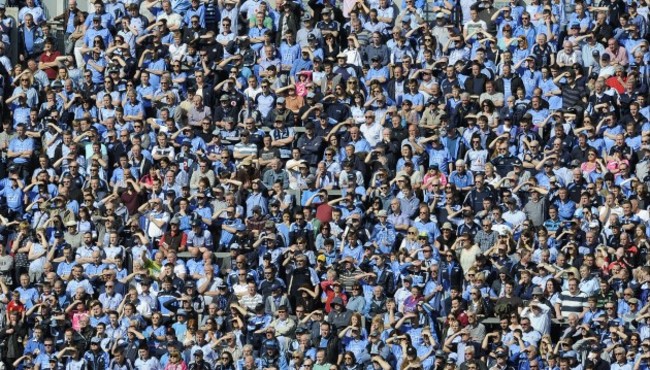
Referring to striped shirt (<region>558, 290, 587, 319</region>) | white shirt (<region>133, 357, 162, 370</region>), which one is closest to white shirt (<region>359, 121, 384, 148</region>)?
striped shirt (<region>558, 290, 587, 319</region>)

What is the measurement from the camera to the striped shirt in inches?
1421

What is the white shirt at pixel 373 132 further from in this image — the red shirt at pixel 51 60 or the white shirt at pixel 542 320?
the red shirt at pixel 51 60

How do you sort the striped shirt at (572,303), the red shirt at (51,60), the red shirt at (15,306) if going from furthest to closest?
the red shirt at (51,60) → the red shirt at (15,306) → the striped shirt at (572,303)

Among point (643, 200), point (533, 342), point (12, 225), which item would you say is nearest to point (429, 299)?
point (533, 342)

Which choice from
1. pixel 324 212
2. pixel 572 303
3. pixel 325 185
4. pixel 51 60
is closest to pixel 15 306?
pixel 324 212

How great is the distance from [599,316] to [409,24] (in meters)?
9.05

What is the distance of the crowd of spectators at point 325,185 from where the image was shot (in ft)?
118

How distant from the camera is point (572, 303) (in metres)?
36.2

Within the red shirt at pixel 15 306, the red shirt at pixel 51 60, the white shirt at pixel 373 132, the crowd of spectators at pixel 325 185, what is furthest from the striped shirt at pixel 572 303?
the red shirt at pixel 51 60

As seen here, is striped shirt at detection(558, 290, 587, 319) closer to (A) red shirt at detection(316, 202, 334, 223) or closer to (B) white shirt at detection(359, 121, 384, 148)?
(A) red shirt at detection(316, 202, 334, 223)

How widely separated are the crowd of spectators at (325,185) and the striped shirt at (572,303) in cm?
4

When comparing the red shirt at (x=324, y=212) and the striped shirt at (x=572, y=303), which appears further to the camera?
the red shirt at (x=324, y=212)

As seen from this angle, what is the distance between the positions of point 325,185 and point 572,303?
531cm

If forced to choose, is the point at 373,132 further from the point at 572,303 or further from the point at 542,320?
the point at 542,320
